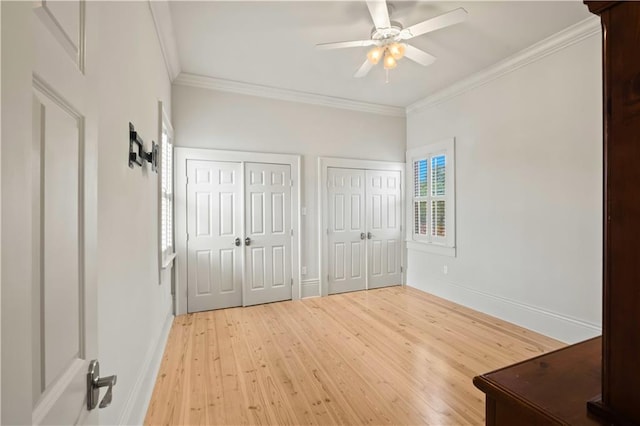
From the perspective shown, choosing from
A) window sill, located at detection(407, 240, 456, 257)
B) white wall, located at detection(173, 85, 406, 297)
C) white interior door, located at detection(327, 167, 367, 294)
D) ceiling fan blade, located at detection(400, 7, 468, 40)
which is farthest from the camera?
white interior door, located at detection(327, 167, 367, 294)

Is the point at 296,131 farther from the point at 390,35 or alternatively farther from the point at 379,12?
the point at 379,12

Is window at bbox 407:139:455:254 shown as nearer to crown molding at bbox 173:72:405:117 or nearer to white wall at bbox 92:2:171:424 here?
crown molding at bbox 173:72:405:117

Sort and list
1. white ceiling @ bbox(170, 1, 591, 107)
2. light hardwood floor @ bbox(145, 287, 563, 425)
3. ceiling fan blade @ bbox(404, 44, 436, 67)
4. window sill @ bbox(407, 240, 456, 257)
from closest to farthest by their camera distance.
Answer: light hardwood floor @ bbox(145, 287, 563, 425) → white ceiling @ bbox(170, 1, 591, 107) → ceiling fan blade @ bbox(404, 44, 436, 67) → window sill @ bbox(407, 240, 456, 257)

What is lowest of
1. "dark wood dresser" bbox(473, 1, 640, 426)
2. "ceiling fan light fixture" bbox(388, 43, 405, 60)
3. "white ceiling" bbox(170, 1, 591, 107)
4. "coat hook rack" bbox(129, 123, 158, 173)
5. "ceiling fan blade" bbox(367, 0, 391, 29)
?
"dark wood dresser" bbox(473, 1, 640, 426)

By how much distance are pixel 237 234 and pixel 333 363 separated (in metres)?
2.17

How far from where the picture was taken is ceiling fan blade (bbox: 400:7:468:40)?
2139 mm

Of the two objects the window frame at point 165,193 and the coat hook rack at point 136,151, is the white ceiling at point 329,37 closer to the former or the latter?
the window frame at point 165,193

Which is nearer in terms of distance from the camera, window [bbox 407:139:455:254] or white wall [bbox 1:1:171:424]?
white wall [bbox 1:1:171:424]

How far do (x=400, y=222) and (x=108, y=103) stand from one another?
449cm

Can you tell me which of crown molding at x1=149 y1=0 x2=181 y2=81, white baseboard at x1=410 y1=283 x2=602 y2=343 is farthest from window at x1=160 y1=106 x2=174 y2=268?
white baseboard at x1=410 y1=283 x2=602 y2=343

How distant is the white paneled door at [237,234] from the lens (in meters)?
3.84

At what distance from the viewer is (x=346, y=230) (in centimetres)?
473

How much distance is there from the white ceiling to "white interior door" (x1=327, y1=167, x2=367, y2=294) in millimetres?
1404

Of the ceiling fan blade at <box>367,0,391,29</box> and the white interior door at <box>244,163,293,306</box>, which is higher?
the ceiling fan blade at <box>367,0,391,29</box>
